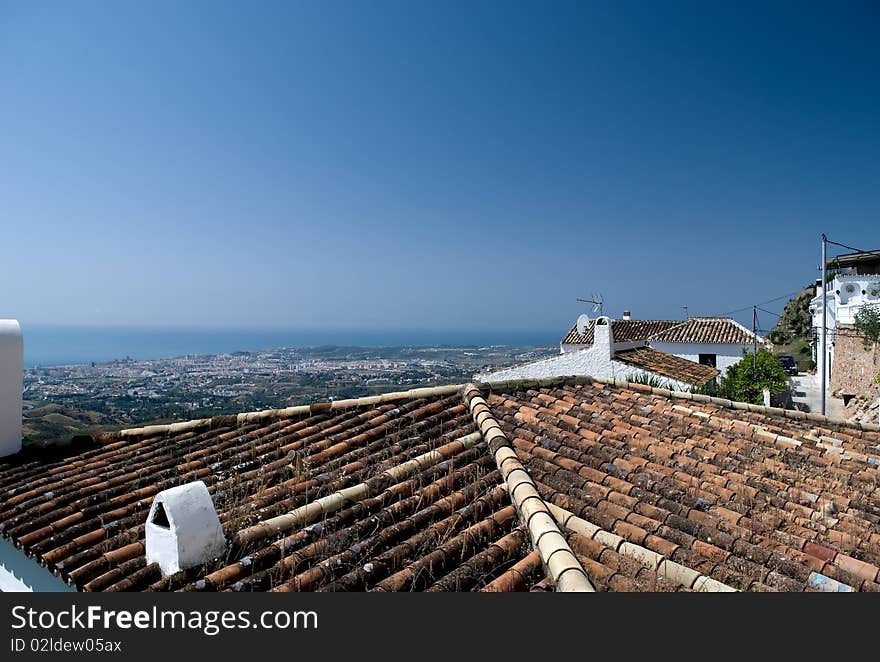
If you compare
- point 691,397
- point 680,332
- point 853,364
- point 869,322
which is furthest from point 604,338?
point 680,332

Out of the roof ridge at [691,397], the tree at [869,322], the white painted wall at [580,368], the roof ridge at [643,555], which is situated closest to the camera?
the roof ridge at [643,555]

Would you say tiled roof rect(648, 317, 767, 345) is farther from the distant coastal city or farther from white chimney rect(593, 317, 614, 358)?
white chimney rect(593, 317, 614, 358)

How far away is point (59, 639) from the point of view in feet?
9.79

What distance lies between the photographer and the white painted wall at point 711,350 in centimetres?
3053

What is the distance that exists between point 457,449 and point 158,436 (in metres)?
4.29

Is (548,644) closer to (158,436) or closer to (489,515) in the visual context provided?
(489,515)

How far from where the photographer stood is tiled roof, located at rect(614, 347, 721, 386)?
2044 cm

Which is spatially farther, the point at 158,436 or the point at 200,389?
the point at 200,389

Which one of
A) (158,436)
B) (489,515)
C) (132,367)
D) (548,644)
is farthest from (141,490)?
(132,367)

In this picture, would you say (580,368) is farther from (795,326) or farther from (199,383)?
(795,326)

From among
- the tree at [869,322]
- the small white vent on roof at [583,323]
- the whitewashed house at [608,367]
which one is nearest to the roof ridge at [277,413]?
the whitewashed house at [608,367]

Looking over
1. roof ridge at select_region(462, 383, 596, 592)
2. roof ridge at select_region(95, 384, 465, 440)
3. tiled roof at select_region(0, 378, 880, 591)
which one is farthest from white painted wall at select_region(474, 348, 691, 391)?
roof ridge at select_region(462, 383, 596, 592)

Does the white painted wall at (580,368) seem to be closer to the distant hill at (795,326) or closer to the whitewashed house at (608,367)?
the whitewashed house at (608,367)

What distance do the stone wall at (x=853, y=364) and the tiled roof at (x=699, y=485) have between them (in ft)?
53.0
